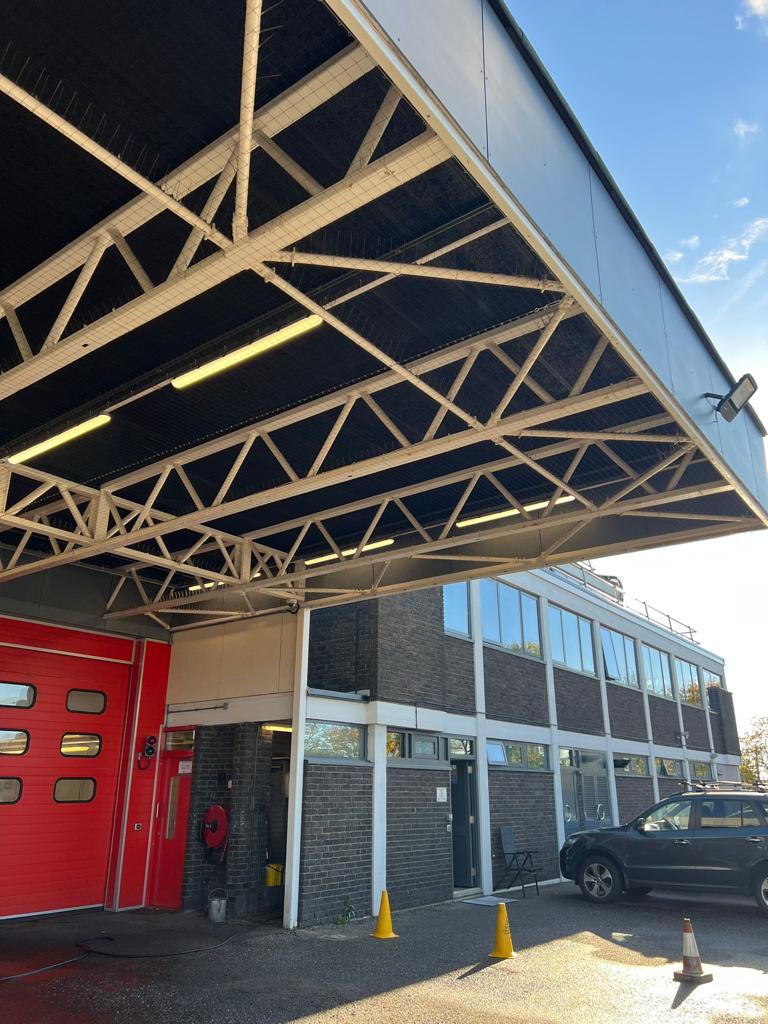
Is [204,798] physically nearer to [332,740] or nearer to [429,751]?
[332,740]

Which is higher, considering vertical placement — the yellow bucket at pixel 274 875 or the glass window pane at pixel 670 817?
the glass window pane at pixel 670 817

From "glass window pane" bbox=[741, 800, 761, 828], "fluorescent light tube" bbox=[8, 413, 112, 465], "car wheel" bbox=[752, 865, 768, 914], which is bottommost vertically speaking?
"car wheel" bbox=[752, 865, 768, 914]

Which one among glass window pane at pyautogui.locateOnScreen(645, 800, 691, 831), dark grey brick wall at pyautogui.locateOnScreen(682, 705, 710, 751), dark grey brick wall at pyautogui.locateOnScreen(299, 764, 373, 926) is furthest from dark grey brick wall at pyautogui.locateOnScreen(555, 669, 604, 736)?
dark grey brick wall at pyautogui.locateOnScreen(682, 705, 710, 751)

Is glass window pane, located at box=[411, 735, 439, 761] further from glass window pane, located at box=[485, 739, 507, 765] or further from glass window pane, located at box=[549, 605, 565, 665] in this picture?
glass window pane, located at box=[549, 605, 565, 665]

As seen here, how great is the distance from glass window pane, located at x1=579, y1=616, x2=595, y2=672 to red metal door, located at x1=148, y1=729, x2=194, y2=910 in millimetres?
10446

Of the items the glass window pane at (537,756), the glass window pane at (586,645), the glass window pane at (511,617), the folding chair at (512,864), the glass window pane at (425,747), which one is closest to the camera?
the glass window pane at (425,747)

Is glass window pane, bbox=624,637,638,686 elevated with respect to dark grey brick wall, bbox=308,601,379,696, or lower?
elevated

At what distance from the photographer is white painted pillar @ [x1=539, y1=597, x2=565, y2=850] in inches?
645

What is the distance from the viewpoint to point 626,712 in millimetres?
20812

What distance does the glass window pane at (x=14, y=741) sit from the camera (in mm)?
11336

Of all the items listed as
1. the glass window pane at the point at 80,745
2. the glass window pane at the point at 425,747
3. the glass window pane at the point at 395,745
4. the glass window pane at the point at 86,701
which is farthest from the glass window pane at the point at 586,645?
the glass window pane at the point at 80,745

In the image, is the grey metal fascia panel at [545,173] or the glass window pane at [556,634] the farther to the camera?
the glass window pane at [556,634]

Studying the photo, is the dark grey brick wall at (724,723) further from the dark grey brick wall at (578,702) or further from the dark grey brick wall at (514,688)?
the dark grey brick wall at (514,688)

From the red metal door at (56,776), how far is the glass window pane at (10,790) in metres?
0.02
